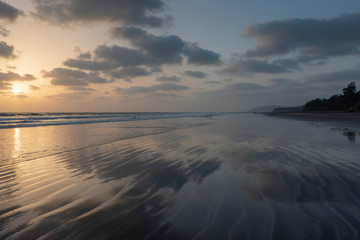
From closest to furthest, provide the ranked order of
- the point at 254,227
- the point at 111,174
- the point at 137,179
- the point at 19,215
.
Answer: the point at 254,227 → the point at 19,215 → the point at 137,179 → the point at 111,174

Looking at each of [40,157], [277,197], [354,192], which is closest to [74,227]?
[277,197]

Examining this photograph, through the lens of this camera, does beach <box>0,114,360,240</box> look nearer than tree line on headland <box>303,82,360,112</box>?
Yes

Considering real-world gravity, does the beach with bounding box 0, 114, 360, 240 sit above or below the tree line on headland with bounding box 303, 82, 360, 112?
below

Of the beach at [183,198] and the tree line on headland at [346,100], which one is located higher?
the tree line on headland at [346,100]

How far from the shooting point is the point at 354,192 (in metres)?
3.68

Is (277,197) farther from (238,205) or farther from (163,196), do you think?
(163,196)

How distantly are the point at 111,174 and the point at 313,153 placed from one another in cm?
686

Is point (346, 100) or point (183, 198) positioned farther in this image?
point (346, 100)

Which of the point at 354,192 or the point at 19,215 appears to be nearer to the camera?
the point at 19,215

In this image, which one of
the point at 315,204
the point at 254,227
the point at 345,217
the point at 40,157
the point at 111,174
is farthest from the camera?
the point at 40,157

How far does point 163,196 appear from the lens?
3709mm

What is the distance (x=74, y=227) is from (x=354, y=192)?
4749 mm

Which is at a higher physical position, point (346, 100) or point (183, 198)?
point (346, 100)

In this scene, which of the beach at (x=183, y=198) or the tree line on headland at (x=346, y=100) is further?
the tree line on headland at (x=346, y=100)
